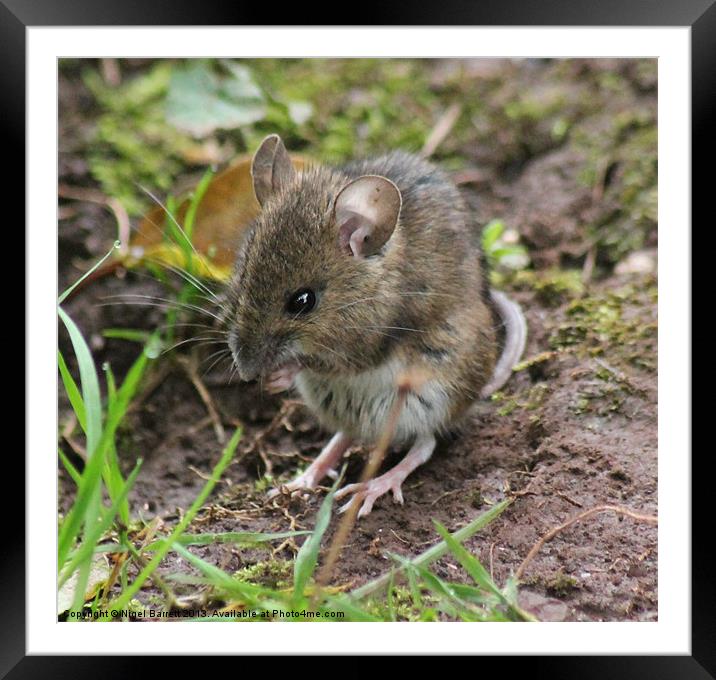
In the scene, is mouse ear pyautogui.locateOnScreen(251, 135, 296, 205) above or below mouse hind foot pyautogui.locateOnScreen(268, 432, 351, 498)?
above

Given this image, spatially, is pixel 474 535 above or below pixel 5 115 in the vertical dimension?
below

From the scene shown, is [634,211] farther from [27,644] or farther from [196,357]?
[27,644]

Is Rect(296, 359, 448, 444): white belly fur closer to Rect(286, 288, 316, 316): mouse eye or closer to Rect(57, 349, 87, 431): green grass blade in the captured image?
Rect(286, 288, 316, 316): mouse eye


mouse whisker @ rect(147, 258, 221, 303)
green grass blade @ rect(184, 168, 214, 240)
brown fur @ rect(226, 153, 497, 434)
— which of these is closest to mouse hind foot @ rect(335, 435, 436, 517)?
brown fur @ rect(226, 153, 497, 434)

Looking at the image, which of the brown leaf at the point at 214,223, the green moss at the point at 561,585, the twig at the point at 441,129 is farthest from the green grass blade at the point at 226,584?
the twig at the point at 441,129

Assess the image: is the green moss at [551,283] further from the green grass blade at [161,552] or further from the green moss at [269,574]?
the green grass blade at [161,552]

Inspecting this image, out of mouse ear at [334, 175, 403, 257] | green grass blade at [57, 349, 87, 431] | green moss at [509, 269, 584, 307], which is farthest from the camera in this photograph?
green moss at [509, 269, 584, 307]

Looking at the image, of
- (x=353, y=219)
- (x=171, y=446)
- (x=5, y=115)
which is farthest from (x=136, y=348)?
(x=5, y=115)
